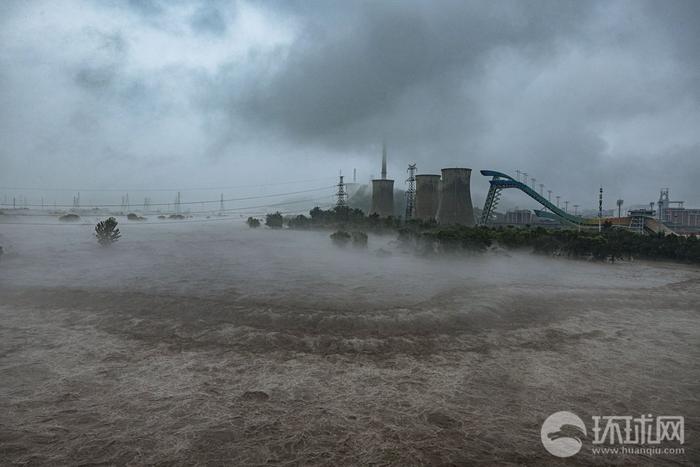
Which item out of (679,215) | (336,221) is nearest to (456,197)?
(336,221)

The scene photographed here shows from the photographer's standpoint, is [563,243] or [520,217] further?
[520,217]

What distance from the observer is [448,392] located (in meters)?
5.30

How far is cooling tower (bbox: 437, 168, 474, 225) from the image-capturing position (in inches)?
1308

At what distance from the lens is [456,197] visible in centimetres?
3366

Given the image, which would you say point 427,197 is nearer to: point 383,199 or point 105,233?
point 383,199

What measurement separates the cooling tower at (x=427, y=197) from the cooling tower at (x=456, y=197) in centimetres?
372

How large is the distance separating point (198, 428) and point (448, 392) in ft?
11.3

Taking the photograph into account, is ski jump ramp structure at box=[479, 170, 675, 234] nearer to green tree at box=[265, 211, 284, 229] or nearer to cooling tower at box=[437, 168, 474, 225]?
cooling tower at box=[437, 168, 474, 225]

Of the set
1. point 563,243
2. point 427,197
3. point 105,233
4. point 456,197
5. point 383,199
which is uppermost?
point 383,199

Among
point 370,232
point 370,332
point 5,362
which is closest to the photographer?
point 5,362

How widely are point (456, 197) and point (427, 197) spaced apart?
190 inches

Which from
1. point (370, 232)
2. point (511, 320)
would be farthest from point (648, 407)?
point (370, 232)

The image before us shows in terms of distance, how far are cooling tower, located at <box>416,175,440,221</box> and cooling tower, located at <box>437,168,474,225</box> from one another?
372 centimetres

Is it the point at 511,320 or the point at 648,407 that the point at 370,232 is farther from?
the point at 648,407
